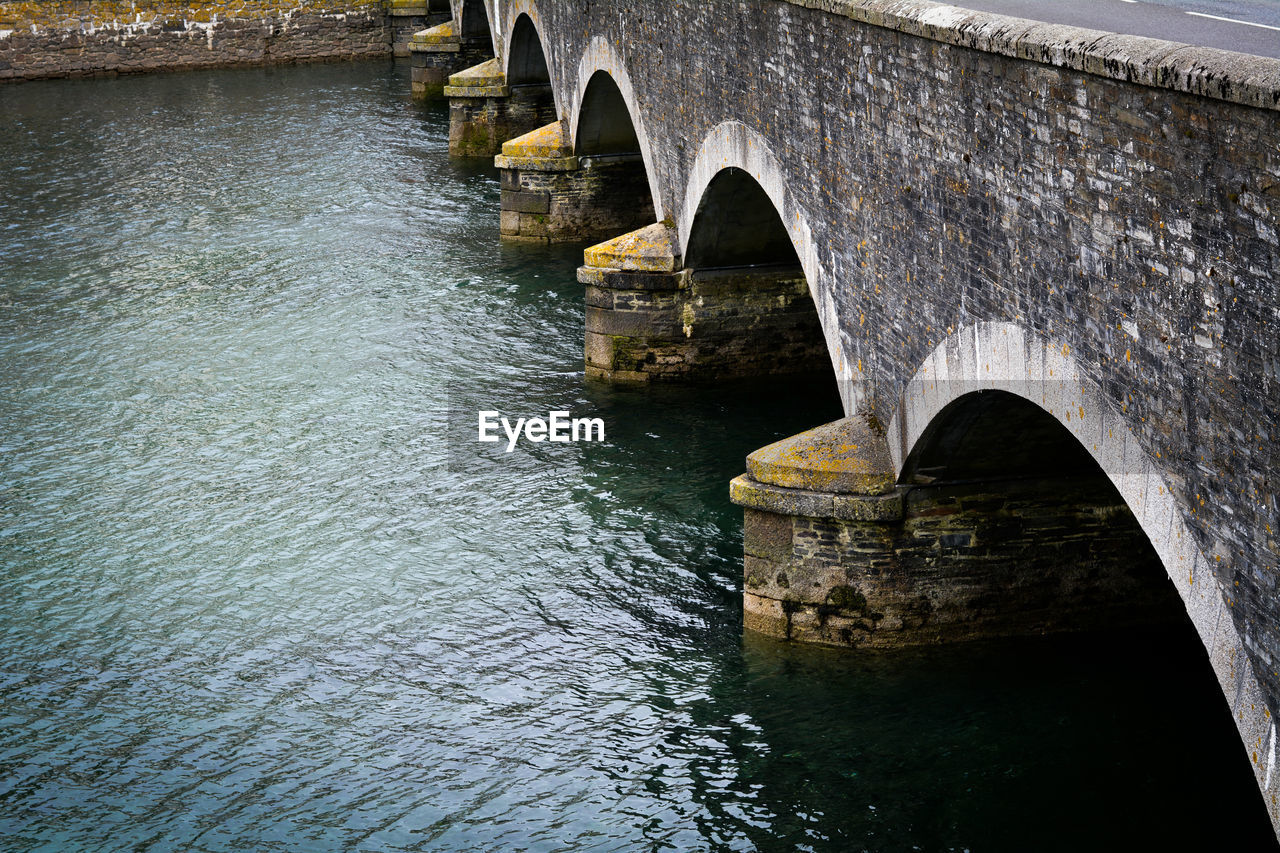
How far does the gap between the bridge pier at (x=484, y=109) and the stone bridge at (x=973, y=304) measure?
28.8 ft

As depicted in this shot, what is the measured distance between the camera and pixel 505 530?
12602mm

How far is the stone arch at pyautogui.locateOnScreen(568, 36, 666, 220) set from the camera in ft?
53.9

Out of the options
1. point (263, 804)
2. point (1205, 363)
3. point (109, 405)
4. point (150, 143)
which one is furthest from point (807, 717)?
point (150, 143)

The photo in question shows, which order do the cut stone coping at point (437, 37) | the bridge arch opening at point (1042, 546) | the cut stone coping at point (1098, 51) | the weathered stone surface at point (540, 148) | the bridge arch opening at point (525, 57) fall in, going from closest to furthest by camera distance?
the cut stone coping at point (1098, 51) < the bridge arch opening at point (1042, 546) < the weathered stone surface at point (540, 148) < the bridge arch opening at point (525, 57) < the cut stone coping at point (437, 37)

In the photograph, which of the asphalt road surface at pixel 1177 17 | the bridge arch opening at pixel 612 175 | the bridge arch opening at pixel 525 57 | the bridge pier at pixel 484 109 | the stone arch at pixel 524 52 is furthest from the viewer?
the bridge pier at pixel 484 109

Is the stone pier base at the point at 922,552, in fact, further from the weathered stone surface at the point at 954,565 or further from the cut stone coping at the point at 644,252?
the cut stone coping at the point at 644,252

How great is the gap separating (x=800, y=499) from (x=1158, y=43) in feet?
14.6

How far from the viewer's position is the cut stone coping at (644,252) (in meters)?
15.6

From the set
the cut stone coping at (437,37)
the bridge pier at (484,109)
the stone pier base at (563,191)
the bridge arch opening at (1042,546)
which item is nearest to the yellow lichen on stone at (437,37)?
the cut stone coping at (437,37)

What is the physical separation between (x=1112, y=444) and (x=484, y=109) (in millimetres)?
21201

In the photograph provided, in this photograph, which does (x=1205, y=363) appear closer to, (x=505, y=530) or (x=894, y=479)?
(x=894, y=479)

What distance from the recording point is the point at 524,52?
86.0 feet

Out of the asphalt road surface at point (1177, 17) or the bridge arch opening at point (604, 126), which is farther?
the bridge arch opening at point (604, 126)

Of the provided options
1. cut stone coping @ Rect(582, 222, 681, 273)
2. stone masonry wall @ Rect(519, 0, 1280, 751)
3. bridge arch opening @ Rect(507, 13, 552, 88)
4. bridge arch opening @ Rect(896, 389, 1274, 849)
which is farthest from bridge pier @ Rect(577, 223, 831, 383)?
bridge arch opening @ Rect(507, 13, 552, 88)
